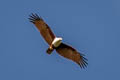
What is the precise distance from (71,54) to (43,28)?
2504 mm

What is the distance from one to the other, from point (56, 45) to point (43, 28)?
59.1 inches

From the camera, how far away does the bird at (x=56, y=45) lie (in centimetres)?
2052

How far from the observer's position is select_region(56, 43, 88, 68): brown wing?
21094mm

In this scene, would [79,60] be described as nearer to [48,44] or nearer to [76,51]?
[76,51]

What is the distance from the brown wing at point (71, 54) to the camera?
21094 mm

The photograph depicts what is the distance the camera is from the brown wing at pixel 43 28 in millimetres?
20750

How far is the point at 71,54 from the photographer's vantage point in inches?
852

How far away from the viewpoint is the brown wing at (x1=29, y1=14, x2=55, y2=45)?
817 inches

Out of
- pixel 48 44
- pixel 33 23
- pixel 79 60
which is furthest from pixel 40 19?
pixel 79 60

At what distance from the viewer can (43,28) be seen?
2122cm

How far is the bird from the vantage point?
67.3ft

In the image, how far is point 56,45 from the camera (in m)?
20.6

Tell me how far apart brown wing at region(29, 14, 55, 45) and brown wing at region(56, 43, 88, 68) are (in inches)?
33.9

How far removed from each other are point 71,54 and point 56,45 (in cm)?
155
